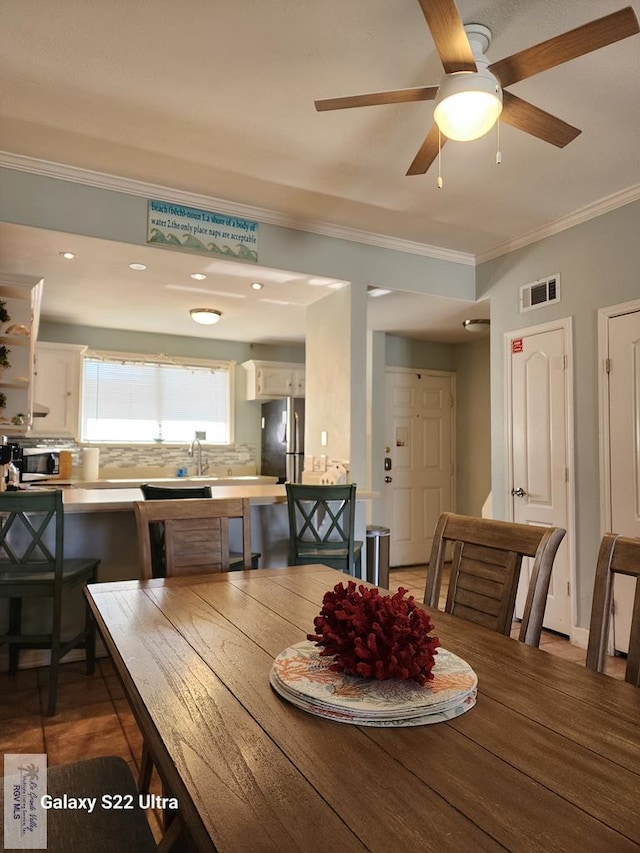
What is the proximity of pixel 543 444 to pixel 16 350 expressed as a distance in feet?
11.6

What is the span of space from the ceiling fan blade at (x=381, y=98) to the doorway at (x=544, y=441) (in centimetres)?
218

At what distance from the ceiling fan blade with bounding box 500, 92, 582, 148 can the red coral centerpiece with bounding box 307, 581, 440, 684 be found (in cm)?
192

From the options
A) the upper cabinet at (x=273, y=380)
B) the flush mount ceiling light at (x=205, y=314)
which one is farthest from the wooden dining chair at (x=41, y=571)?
the upper cabinet at (x=273, y=380)

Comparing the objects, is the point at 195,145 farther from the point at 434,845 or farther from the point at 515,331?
the point at 434,845

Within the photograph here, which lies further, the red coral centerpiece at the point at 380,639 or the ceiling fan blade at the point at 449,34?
the ceiling fan blade at the point at 449,34

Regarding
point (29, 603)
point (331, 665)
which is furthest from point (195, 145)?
point (331, 665)

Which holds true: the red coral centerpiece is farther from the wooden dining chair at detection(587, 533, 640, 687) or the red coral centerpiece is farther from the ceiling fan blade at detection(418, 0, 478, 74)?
the ceiling fan blade at detection(418, 0, 478, 74)

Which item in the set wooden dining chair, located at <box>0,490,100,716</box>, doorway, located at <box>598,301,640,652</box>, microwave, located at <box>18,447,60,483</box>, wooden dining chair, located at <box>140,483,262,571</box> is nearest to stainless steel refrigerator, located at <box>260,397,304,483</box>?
microwave, located at <box>18,447,60,483</box>

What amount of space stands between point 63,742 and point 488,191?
3524 millimetres

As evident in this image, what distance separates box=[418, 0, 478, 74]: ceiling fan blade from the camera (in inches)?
64.9

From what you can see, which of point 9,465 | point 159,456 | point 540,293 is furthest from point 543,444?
point 159,456

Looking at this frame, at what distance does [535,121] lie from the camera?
2.25 m

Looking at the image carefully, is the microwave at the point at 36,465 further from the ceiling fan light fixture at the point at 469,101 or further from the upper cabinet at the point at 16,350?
the ceiling fan light fixture at the point at 469,101

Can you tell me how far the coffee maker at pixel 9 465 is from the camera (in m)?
3.70
